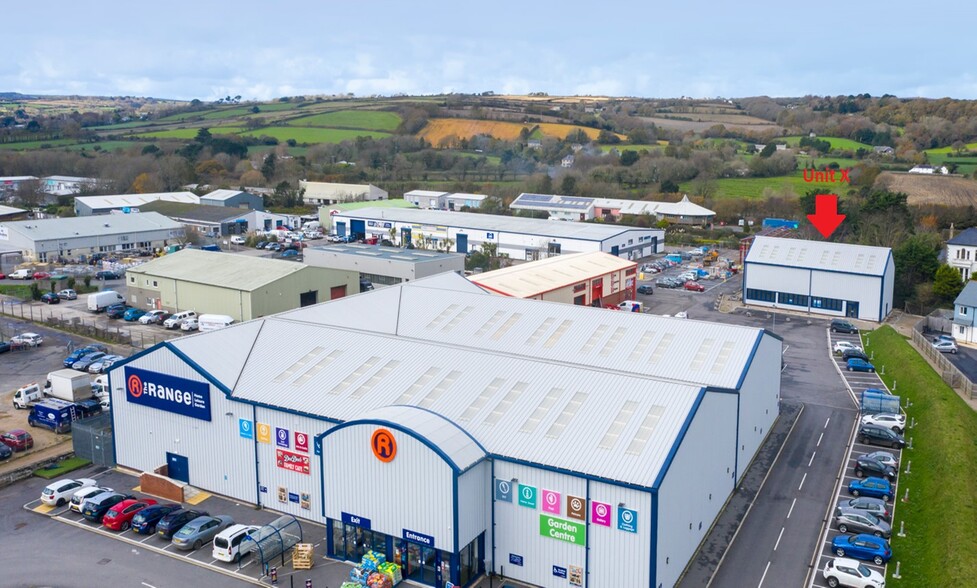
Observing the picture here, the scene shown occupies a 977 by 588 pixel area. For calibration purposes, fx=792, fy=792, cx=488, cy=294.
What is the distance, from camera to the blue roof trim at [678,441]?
17062 millimetres

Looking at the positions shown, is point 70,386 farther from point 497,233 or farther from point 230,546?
point 497,233

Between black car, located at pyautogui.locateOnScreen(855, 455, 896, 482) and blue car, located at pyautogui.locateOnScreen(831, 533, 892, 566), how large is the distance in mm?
4590

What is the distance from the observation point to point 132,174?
328ft

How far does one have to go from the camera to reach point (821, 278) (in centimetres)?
4538

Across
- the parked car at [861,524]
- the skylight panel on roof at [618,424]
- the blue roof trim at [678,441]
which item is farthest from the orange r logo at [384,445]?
the parked car at [861,524]

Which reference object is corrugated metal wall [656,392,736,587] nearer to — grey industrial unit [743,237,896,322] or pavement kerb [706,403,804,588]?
pavement kerb [706,403,804,588]

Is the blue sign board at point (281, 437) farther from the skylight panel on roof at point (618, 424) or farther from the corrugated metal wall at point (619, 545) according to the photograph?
the corrugated metal wall at point (619, 545)

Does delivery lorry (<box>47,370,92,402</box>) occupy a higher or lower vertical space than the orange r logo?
lower

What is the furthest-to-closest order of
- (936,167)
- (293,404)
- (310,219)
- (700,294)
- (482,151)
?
1. (482,151)
2. (936,167)
3. (310,219)
4. (700,294)
5. (293,404)

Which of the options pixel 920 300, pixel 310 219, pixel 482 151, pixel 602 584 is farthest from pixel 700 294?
pixel 482 151

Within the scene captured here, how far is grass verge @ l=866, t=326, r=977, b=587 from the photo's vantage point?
18453mm

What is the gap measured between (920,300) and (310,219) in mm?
56382

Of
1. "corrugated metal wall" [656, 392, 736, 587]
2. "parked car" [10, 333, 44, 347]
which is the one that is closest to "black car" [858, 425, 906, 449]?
"corrugated metal wall" [656, 392, 736, 587]

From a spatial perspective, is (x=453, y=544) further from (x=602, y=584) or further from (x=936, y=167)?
(x=936, y=167)
